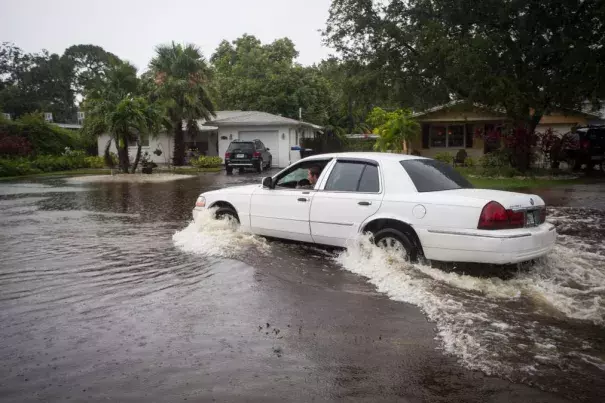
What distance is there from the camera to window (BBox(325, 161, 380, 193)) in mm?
6914

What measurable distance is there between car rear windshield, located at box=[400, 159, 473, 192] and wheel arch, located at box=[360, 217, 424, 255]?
0.48 m

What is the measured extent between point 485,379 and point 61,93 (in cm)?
8180

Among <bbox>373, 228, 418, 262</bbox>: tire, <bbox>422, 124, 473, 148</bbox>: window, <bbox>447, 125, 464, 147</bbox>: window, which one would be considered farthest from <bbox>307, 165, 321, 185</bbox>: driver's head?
<bbox>447, 125, 464, 147</bbox>: window

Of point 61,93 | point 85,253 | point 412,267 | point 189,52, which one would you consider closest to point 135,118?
point 189,52

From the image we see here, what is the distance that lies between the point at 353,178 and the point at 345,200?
1.12 feet

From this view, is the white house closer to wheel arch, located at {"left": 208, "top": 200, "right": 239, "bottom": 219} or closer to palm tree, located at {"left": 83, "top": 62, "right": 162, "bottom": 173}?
palm tree, located at {"left": 83, "top": 62, "right": 162, "bottom": 173}

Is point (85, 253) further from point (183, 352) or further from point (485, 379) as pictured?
point (485, 379)

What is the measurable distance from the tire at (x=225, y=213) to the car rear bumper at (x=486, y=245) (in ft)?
10.9

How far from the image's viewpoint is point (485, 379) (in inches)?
148

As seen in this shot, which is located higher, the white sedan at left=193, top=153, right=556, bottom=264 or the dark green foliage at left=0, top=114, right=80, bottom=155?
the dark green foliage at left=0, top=114, right=80, bottom=155

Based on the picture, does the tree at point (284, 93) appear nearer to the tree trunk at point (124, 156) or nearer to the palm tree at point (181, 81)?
the palm tree at point (181, 81)

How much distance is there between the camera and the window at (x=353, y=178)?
22.7ft

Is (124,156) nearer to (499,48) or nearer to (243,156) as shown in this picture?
(243,156)

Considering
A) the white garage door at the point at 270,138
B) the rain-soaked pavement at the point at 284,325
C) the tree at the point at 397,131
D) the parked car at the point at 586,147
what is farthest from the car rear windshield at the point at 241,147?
the rain-soaked pavement at the point at 284,325
